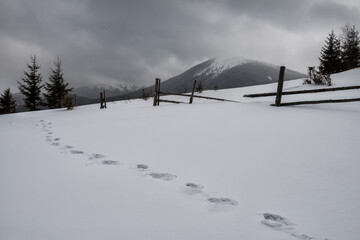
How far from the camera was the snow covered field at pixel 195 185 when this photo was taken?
1589 millimetres

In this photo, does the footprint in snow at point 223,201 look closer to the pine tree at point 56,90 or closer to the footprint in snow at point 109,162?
the footprint in snow at point 109,162

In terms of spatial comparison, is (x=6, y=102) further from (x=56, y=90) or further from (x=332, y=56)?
(x=332, y=56)

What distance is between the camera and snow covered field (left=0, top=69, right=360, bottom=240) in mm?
1589

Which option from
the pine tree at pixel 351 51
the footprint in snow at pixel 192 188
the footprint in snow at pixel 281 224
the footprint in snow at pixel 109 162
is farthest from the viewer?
the pine tree at pixel 351 51

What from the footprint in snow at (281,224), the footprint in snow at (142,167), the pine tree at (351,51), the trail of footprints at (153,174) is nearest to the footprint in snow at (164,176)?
the trail of footprints at (153,174)

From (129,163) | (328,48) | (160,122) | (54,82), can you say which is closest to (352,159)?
(129,163)

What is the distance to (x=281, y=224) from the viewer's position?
1.64m

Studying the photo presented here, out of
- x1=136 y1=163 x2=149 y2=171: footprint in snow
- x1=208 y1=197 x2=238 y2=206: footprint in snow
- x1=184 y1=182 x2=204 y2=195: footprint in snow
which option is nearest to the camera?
x1=208 y1=197 x2=238 y2=206: footprint in snow

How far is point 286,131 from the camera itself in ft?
12.9

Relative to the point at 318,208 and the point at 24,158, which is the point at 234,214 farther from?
the point at 24,158

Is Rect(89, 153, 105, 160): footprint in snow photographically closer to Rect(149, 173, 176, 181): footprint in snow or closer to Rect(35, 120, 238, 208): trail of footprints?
Rect(35, 120, 238, 208): trail of footprints

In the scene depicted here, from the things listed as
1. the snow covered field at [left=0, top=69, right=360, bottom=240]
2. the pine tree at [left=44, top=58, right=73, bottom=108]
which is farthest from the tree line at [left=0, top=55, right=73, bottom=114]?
the snow covered field at [left=0, top=69, right=360, bottom=240]

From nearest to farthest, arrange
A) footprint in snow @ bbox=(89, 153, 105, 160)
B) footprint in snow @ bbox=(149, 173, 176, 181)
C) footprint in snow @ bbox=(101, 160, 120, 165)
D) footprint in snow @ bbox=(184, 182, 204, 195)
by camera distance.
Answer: footprint in snow @ bbox=(184, 182, 204, 195)
footprint in snow @ bbox=(149, 173, 176, 181)
footprint in snow @ bbox=(101, 160, 120, 165)
footprint in snow @ bbox=(89, 153, 105, 160)

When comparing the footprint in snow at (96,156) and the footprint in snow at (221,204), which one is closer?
the footprint in snow at (221,204)
